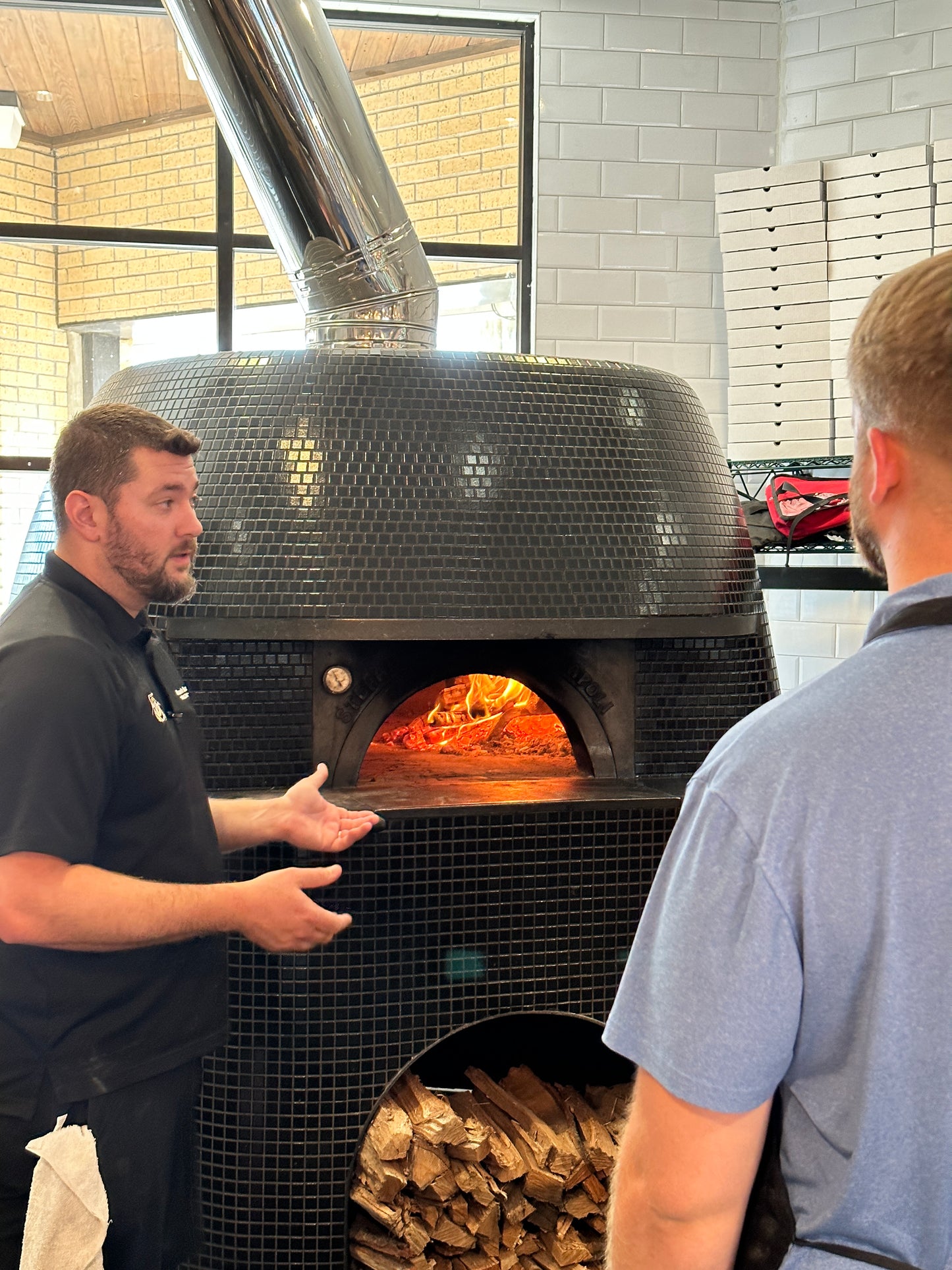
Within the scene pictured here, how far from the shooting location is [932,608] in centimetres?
77

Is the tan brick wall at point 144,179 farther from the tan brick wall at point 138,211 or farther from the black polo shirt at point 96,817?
the black polo shirt at point 96,817

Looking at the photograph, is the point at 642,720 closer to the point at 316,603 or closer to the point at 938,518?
the point at 316,603

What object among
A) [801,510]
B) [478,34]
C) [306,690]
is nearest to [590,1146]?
[306,690]

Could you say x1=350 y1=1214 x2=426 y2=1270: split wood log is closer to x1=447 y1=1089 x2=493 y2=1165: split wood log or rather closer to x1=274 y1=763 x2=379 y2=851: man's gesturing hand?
x1=447 y1=1089 x2=493 y2=1165: split wood log

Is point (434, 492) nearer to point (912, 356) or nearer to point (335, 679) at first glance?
point (335, 679)

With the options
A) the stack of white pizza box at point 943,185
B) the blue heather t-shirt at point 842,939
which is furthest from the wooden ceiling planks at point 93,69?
the blue heather t-shirt at point 842,939

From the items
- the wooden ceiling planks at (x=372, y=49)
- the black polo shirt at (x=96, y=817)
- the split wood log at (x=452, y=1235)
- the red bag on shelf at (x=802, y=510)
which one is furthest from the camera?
the wooden ceiling planks at (x=372, y=49)

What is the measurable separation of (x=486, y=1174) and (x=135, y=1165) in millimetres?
741

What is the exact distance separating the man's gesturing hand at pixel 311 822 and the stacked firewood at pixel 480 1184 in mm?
559

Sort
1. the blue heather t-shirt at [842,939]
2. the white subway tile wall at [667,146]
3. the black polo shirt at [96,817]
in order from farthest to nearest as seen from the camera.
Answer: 1. the white subway tile wall at [667,146]
2. the black polo shirt at [96,817]
3. the blue heather t-shirt at [842,939]

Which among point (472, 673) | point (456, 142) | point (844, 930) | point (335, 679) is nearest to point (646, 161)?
point (456, 142)

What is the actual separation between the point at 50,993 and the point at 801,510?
2.12 metres

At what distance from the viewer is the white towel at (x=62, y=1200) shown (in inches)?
55.6

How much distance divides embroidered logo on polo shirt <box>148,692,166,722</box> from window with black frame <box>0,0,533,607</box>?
2775 millimetres
